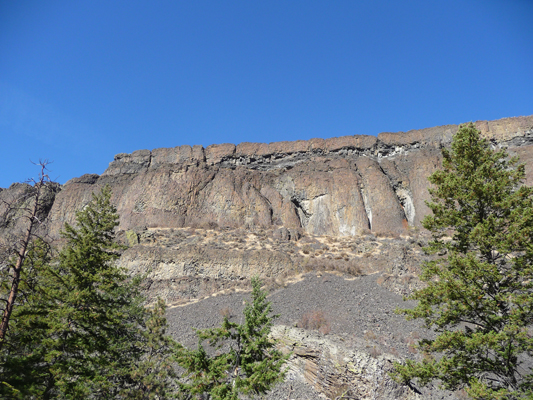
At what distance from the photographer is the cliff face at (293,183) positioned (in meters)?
41.8

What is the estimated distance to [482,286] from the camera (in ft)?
27.3

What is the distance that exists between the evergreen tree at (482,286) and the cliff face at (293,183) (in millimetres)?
29211

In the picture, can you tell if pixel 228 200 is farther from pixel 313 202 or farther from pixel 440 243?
pixel 440 243

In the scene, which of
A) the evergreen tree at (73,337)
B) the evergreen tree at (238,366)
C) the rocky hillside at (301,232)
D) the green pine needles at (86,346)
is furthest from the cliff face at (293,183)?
the evergreen tree at (238,366)

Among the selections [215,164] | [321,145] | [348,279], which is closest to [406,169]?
[321,145]

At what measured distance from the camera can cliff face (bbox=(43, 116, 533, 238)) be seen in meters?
41.8

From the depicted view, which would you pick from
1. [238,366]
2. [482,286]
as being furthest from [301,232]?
[482,286]

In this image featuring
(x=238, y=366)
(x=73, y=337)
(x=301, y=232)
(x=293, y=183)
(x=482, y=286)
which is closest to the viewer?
(x=482, y=286)

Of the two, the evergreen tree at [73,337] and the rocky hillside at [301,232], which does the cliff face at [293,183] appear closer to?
the rocky hillside at [301,232]

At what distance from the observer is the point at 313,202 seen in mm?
45750

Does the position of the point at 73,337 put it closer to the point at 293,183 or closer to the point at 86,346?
the point at 86,346

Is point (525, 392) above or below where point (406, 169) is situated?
below

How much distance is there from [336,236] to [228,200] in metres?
15.9

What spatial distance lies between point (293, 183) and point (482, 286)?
40.1 metres
